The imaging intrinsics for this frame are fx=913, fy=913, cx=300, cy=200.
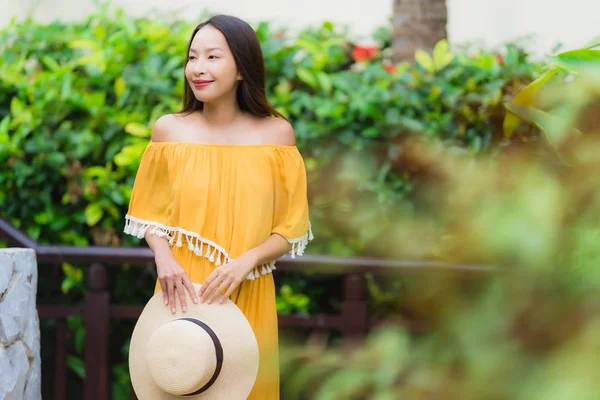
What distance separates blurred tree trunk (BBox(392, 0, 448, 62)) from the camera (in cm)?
507

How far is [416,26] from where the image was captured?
5.10 m

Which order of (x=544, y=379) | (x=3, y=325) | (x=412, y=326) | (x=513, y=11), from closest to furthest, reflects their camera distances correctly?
1. (x=544, y=379)
2. (x=412, y=326)
3. (x=3, y=325)
4. (x=513, y=11)

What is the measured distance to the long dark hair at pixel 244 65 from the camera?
2.62 m

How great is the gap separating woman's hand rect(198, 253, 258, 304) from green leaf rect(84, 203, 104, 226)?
1.91 m

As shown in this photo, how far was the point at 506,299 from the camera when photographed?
0.95 metres

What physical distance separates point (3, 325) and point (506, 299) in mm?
2601

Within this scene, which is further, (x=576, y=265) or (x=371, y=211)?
(x=371, y=211)

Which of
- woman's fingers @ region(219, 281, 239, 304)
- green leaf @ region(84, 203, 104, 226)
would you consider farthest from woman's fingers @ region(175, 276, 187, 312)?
green leaf @ region(84, 203, 104, 226)

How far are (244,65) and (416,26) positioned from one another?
8.66 feet

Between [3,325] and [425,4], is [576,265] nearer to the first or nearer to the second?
[3,325]

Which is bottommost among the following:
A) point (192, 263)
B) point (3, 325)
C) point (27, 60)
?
point (3, 325)

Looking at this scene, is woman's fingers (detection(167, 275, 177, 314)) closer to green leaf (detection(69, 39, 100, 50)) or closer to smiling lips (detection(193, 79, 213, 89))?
smiling lips (detection(193, 79, 213, 89))

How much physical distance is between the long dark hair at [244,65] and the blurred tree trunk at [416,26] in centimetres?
246

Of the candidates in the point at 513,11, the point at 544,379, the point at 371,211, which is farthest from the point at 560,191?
the point at 513,11
